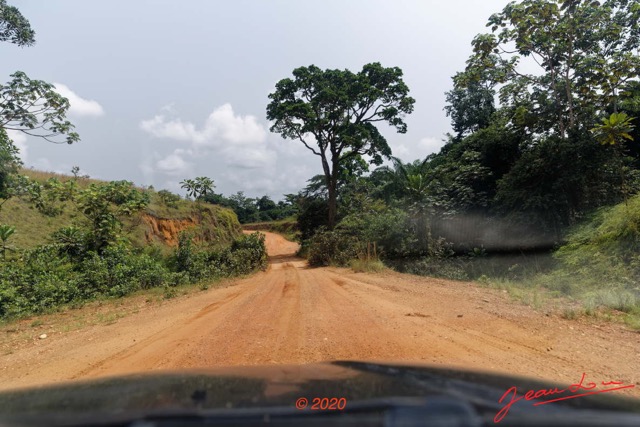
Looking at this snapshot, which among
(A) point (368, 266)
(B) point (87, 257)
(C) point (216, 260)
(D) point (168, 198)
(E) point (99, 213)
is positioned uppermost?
(D) point (168, 198)

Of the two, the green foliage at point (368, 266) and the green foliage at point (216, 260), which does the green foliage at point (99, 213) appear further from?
the green foliage at point (368, 266)

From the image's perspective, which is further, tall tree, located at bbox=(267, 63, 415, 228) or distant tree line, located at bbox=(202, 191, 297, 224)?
distant tree line, located at bbox=(202, 191, 297, 224)

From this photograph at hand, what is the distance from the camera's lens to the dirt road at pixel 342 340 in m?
4.61

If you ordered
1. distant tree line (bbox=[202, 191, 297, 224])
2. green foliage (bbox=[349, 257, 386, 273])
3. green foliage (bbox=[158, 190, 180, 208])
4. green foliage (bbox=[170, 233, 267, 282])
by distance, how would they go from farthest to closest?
distant tree line (bbox=[202, 191, 297, 224]) → green foliage (bbox=[158, 190, 180, 208]) → green foliage (bbox=[349, 257, 386, 273]) → green foliage (bbox=[170, 233, 267, 282])

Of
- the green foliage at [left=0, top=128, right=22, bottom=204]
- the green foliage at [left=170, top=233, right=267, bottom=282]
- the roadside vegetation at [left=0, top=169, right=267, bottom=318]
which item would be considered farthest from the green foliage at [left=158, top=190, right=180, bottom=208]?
the green foliage at [left=0, top=128, right=22, bottom=204]

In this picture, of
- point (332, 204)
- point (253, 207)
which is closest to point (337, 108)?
point (332, 204)

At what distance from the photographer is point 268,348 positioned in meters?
5.15

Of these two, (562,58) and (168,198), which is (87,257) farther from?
(562,58)

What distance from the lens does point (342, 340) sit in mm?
5398

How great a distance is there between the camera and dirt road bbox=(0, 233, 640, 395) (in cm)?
461

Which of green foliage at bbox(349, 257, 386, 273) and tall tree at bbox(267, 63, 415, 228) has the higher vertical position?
tall tree at bbox(267, 63, 415, 228)

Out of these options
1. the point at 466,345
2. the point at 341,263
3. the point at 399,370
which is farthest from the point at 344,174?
the point at 399,370

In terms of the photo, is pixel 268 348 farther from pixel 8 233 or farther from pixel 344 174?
pixel 344 174

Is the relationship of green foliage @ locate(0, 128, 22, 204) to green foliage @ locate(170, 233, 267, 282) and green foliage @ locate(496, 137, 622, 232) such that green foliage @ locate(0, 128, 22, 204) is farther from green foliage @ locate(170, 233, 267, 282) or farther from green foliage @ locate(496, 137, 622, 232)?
green foliage @ locate(496, 137, 622, 232)
